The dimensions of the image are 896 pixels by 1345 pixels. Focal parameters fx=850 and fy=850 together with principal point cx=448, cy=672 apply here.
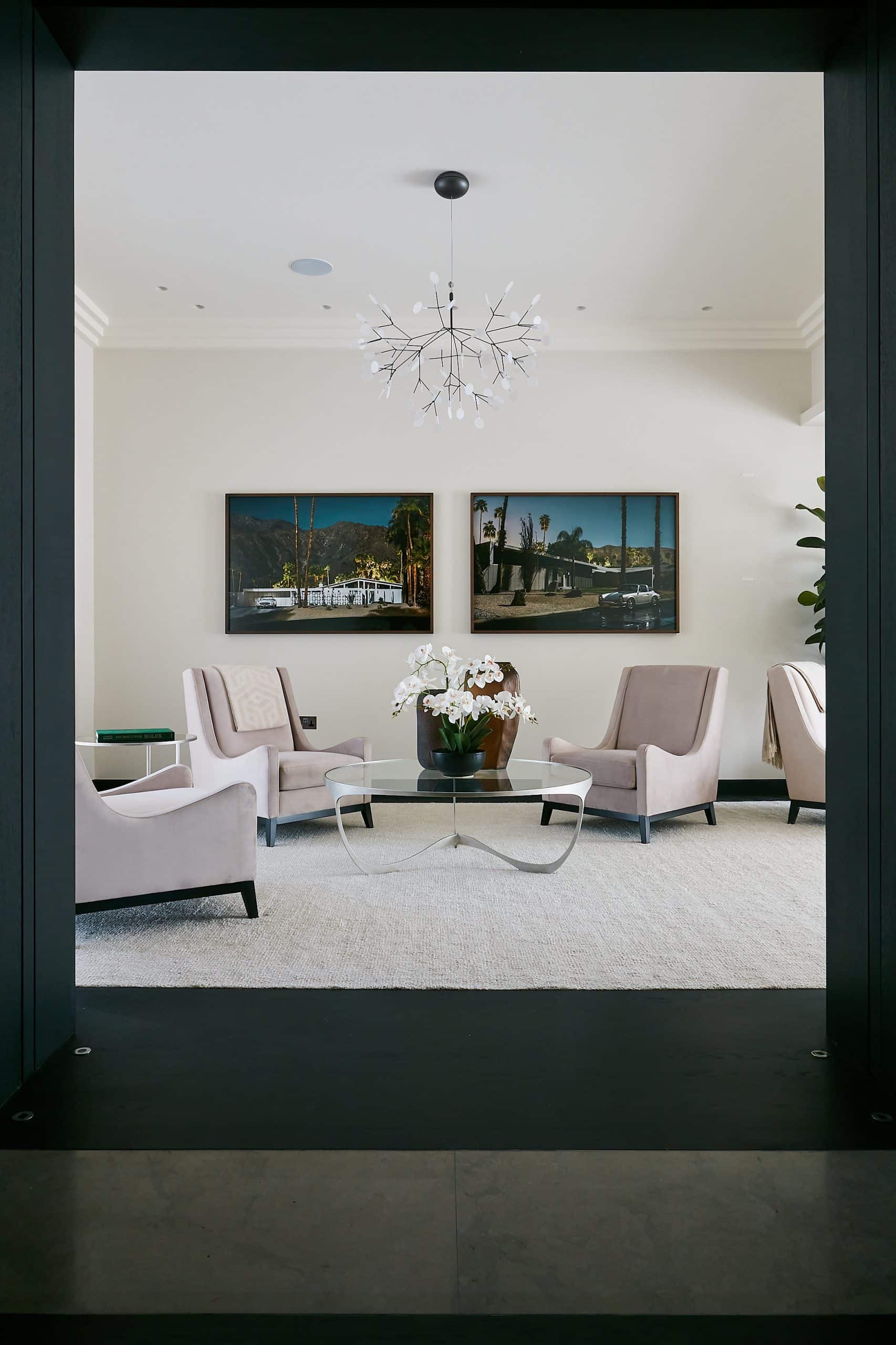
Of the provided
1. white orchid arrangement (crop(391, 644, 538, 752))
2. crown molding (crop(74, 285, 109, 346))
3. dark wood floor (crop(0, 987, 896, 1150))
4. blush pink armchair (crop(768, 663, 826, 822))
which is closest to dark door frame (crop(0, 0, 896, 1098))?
dark wood floor (crop(0, 987, 896, 1150))

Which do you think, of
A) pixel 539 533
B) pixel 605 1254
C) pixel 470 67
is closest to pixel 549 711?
pixel 539 533

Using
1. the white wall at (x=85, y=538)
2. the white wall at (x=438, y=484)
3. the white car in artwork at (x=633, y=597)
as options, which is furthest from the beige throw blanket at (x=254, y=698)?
the white car in artwork at (x=633, y=597)

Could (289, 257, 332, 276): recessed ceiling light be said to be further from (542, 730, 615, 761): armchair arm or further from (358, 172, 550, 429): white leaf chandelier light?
(542, 730, 615, 761): armchair arm

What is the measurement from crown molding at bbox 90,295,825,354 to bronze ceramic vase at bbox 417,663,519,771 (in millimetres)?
2441

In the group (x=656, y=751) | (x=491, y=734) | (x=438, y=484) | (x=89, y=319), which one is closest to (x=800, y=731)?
(x=656, y=751)

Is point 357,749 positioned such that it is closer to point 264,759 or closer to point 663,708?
point 264,759

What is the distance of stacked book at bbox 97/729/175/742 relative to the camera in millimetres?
4168

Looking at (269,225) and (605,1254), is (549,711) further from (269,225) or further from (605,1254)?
(605,1254)

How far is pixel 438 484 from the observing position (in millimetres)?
5914

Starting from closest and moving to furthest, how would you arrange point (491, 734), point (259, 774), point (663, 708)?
point (491, 734) → point (259, 774) → point (663, 708)

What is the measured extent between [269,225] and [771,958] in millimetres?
4240

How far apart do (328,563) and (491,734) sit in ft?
7.58

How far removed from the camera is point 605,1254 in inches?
50.5

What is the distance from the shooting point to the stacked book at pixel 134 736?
164 inches
